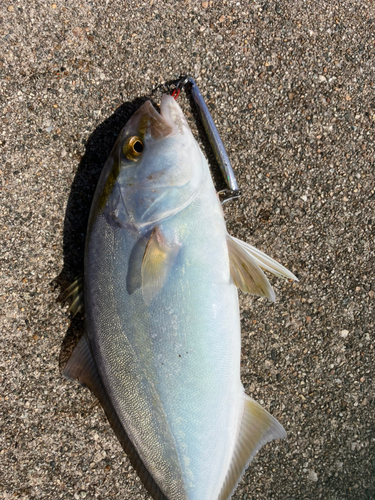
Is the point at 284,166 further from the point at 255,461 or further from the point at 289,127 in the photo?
the point at 255,461

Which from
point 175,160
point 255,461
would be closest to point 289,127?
point 175,160

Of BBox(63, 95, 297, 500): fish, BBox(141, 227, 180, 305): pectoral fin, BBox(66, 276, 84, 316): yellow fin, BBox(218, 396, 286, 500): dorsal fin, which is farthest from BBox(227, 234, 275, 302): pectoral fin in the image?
BBox(66, 276, 84, 316): yellow fin

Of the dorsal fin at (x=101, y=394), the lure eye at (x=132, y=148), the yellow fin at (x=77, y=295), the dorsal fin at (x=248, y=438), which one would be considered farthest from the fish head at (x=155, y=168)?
the dorsal fin at (x=248, y=438)

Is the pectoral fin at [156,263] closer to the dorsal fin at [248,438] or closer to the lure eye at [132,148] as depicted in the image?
the lure eye at [132,148]

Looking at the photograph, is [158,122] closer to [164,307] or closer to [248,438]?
[164,307]

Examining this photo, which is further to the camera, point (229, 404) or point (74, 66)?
point (74, 66)

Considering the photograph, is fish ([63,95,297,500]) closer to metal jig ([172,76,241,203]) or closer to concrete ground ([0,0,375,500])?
metal jig ([172,76,241,203])
